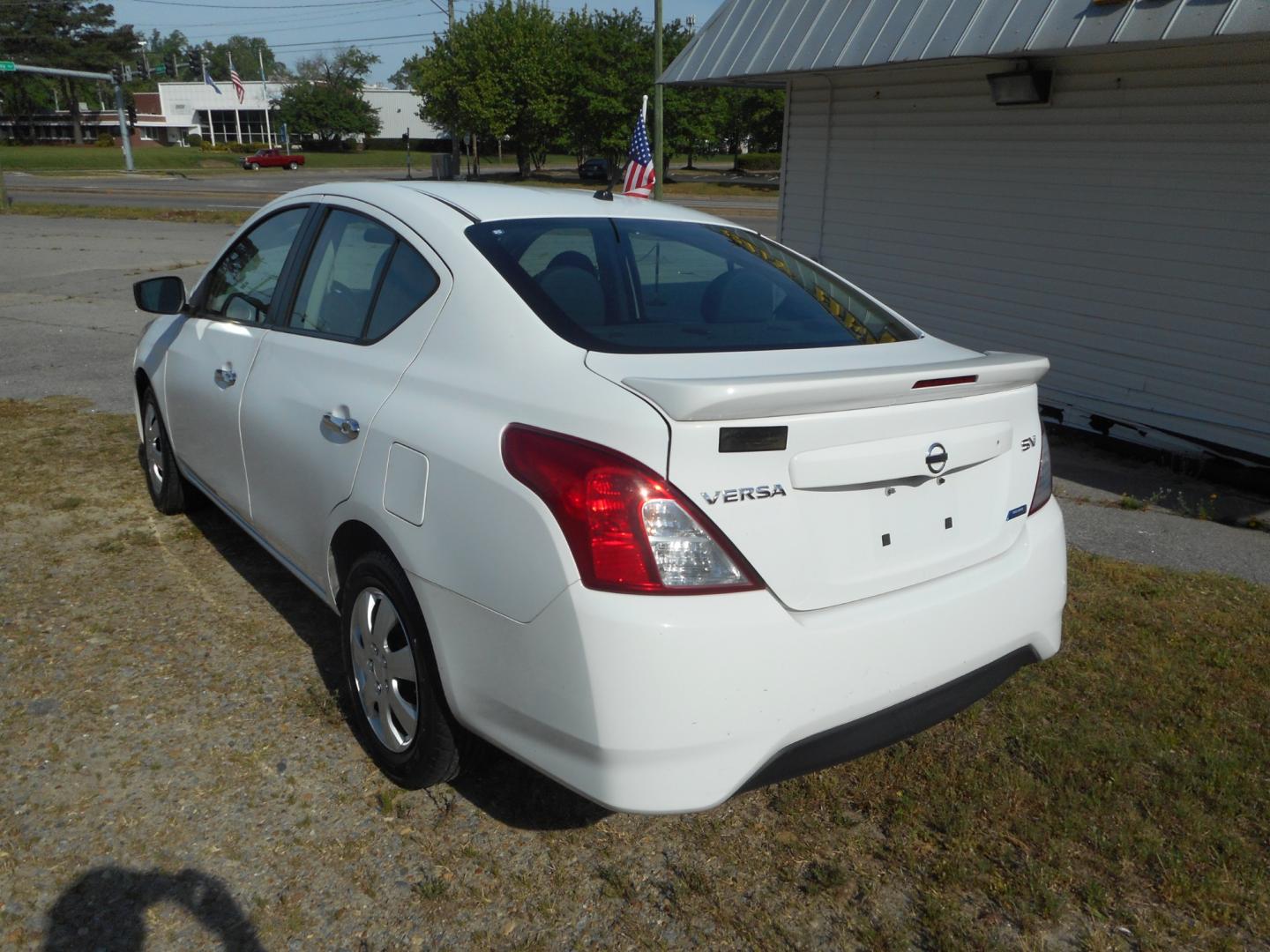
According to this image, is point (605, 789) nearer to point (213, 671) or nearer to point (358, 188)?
point (213, 671)

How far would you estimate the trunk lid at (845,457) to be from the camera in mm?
2232

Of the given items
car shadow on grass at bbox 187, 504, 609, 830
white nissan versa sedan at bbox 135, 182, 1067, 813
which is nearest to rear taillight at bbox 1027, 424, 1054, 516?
white nissan versa sedan at bbox 135, 182, 1067, 813

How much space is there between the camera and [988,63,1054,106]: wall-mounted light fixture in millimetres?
7469

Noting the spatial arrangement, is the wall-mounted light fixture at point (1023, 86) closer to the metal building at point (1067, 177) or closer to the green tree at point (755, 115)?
the metal building at point (1067, 177)

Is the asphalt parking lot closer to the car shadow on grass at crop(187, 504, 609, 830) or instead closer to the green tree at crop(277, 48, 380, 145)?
the car shadow on grass at crop(187, 504, 609, 830)

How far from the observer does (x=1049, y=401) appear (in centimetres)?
789

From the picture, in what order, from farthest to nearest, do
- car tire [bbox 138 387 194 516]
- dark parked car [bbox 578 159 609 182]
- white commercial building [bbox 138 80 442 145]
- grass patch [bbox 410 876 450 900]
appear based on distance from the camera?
white commercial building [bbox 138 80 442 145] < dark parked car [bbox 578 159 609 182] < car tire [bbox 138 387 194 516] < grass patch [bbox 410 876 450 900]

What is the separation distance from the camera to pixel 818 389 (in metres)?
2.30

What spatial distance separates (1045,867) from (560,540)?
1.57m

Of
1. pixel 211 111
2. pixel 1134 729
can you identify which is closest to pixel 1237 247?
pixel 1134 729

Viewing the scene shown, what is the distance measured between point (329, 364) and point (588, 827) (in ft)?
5.18

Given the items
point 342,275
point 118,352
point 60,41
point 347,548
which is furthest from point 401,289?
point 60,41

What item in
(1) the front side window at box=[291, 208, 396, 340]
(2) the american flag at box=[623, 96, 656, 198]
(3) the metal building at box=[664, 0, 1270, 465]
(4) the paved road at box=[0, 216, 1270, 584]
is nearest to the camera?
(1) the front side window at box=[291, 208, 396, 340]

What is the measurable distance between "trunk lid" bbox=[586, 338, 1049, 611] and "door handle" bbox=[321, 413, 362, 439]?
0.82 m
